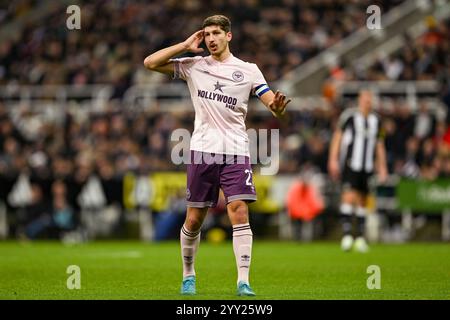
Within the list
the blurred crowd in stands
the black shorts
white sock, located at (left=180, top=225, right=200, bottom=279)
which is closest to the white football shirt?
white sock, located at (left=180, top=225, right=200, bottom=279)

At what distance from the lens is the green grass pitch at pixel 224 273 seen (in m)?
8.66

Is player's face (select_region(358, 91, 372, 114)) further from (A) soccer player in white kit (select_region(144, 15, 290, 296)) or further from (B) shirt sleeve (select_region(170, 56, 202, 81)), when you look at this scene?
(B) shirt sleeve (select_region(170, 56, 202, 81))

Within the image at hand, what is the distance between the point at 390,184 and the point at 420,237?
125 cm

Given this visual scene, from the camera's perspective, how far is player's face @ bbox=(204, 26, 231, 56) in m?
8.61

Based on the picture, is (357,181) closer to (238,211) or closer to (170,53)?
(238,211)

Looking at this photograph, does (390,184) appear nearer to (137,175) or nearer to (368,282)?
(137,175)

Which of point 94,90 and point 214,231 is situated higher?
point 94,90

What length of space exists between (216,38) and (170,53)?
42cm

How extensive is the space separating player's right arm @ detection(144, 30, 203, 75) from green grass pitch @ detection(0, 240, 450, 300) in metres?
1.97

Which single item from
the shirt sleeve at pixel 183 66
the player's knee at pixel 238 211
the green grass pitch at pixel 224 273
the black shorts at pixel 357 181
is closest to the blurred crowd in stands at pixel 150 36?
the black shorts at pixel 357 181

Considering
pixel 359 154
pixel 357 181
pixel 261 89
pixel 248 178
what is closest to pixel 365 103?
Result: pixel 359 154

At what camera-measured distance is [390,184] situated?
20609 millimetres

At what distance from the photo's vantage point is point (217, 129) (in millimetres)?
8734
